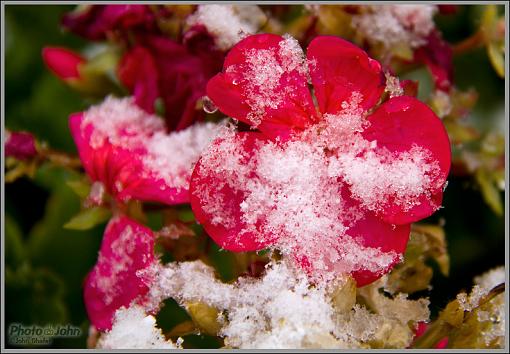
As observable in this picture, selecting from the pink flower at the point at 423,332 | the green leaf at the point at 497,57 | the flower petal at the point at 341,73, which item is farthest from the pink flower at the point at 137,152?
the green leaf at the point at 497,57

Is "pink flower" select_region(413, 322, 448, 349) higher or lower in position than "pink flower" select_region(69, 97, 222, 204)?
lower

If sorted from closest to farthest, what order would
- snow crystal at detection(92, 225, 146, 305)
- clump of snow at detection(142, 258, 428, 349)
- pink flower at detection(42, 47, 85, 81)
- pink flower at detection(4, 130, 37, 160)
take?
clump of snow at detection(142, 258, 428, 349) < snow crystal at detection(92, 225, 146, 305) < pink flower at detection(4, 130, 37, 160) < pink flower at detection(42, 47, 85, 81)

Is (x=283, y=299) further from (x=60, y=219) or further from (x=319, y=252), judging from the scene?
(x=60, y=219)

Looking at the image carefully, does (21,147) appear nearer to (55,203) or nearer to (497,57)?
(55,203)

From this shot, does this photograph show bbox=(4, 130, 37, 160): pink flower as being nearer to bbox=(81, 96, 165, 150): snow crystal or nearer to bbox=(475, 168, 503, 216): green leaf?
bbox=(81, 96, 165, 150): snow crystal

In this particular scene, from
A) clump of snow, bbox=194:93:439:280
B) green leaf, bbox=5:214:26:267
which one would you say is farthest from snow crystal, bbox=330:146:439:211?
green leaf, bbox=5:214:26:267

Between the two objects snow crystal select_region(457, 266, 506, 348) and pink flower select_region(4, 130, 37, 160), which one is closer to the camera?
snow crystal select_region(457, 266, 506, 348)

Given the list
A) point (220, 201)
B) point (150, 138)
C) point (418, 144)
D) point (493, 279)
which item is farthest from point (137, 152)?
point (493, 279)

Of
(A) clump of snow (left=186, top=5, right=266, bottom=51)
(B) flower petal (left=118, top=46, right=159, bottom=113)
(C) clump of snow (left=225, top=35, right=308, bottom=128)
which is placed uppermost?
(C) clump of snow (left=225, top=35, right=308, bottom=128)
